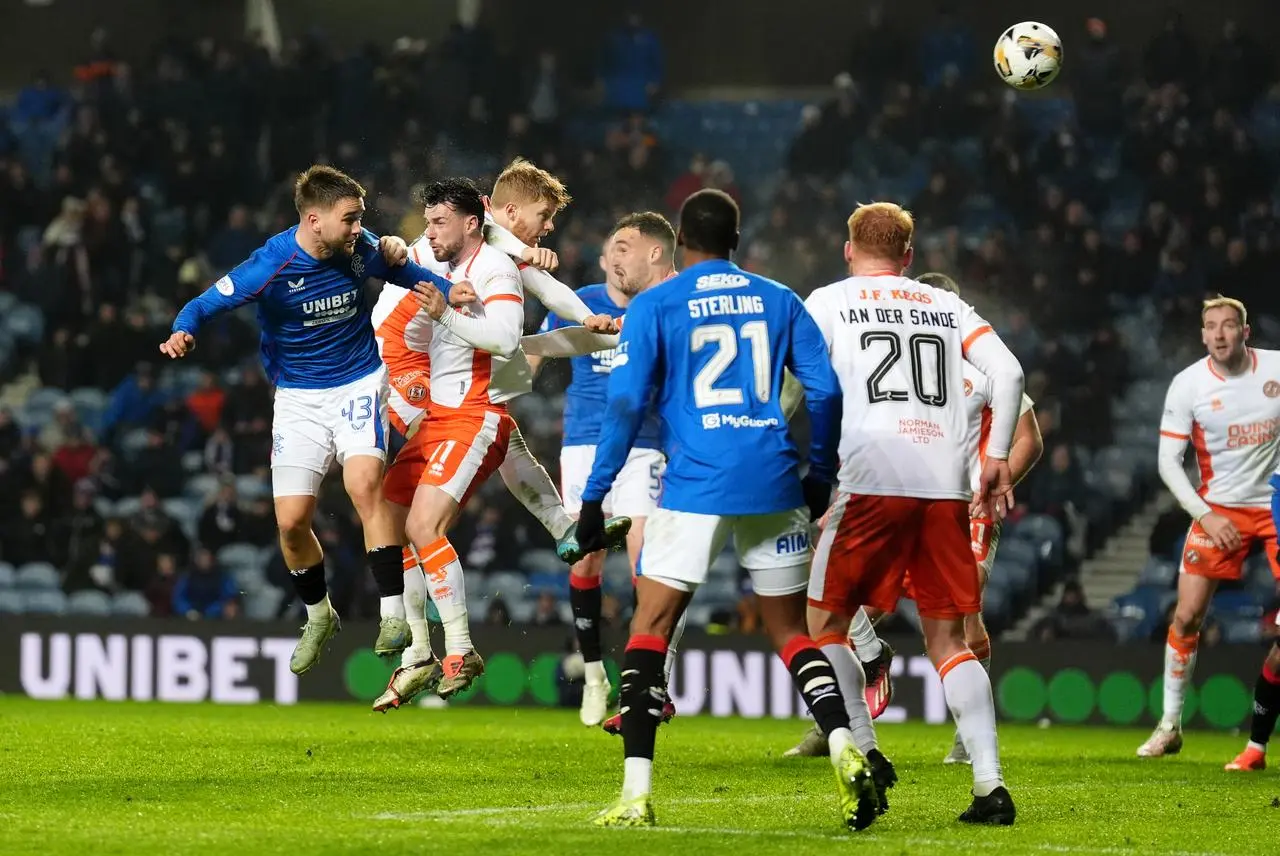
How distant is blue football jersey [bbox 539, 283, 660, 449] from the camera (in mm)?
10578

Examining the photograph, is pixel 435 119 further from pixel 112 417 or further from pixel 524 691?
pixel 524 691

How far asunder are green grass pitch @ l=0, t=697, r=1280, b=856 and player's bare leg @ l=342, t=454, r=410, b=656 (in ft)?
2.15

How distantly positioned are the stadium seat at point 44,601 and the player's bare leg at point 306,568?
900cm

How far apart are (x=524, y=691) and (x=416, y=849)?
950 cm

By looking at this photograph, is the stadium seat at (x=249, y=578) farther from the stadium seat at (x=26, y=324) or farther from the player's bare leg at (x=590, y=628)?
the player's bare leg at (x=590, y=628)

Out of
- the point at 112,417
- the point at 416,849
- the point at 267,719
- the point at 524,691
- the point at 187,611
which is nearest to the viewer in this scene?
the point at 416,849

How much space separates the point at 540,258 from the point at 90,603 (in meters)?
9.51

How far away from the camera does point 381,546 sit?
362 inches

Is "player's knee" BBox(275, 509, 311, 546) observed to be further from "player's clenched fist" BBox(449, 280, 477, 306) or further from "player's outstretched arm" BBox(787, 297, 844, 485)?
"player's outstretched arm" BBox(787, 297, 844, 485)

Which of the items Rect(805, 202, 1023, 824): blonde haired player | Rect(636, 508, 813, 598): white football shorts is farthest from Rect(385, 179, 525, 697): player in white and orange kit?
Rect(636, 508, 813, 598): white football shorts

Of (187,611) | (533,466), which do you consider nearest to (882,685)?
(533,466)

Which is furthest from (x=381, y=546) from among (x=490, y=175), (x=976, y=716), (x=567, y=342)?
(x=490, y=175)

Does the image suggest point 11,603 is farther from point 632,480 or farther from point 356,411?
point 356,411

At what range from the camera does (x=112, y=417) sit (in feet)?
63.2
